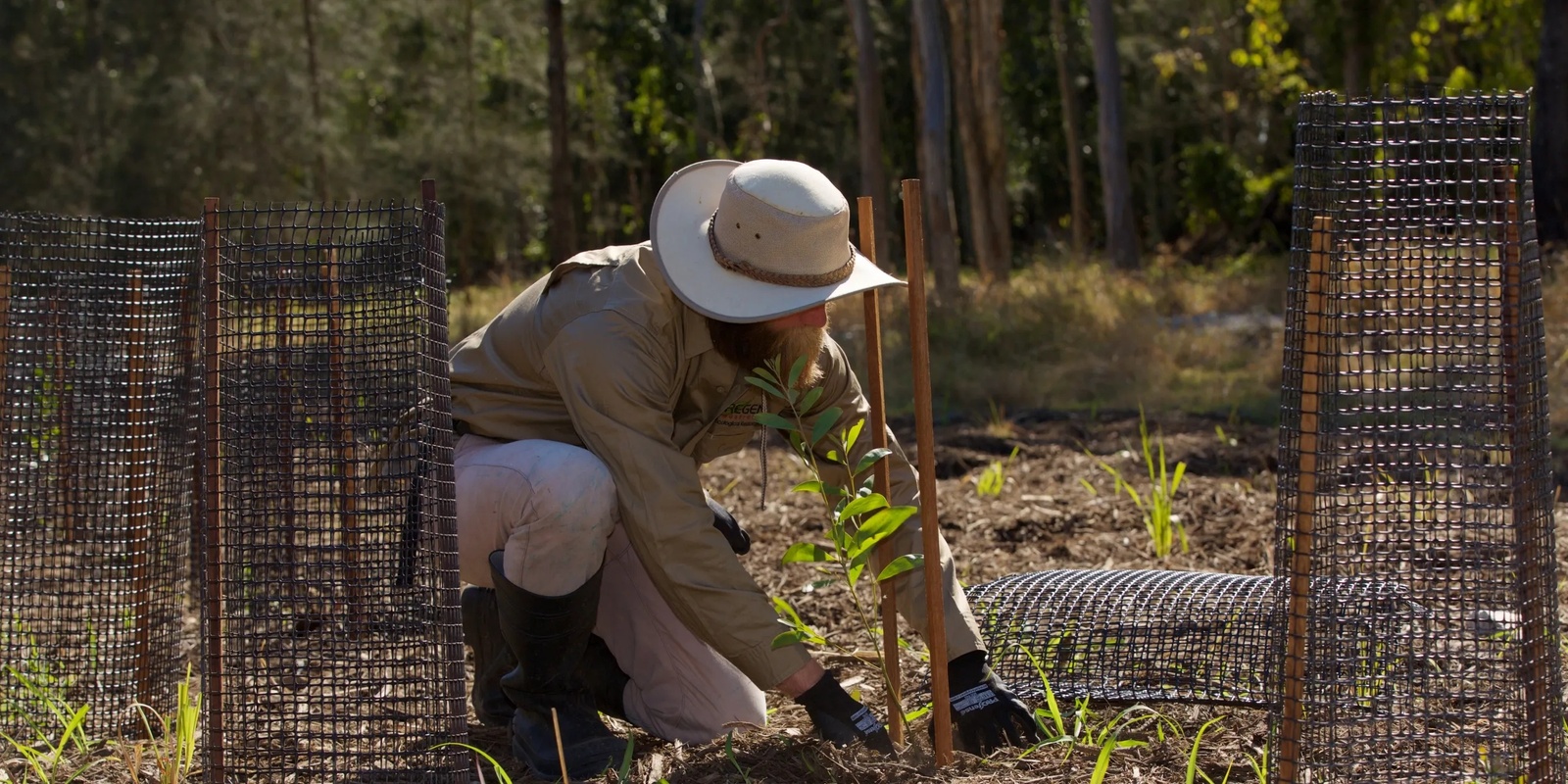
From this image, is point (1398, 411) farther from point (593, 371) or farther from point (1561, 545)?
point (1561, 545)

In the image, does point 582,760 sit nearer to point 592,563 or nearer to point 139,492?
point 592,563

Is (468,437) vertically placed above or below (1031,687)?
above

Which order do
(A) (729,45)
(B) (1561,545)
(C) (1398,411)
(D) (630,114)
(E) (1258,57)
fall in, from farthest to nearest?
(D) (630,114), (A) (729,45), (E) (1258,57), (B) (1561,545), (C) (1398,411)

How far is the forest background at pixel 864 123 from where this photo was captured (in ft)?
38.7

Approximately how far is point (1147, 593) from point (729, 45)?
23.7 meters

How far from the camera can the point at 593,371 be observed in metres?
2.84

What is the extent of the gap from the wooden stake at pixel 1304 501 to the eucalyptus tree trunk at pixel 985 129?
12.1 metres

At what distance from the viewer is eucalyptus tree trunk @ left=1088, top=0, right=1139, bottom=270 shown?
1559 centimetres

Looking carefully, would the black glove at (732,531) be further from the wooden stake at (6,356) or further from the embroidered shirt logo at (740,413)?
the wooden stake at (6,356)

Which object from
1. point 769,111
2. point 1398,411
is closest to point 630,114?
point 769,111

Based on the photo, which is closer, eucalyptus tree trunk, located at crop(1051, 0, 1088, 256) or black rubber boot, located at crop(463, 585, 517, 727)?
black rubber boot, located at crop(463, 585, 517, 727)

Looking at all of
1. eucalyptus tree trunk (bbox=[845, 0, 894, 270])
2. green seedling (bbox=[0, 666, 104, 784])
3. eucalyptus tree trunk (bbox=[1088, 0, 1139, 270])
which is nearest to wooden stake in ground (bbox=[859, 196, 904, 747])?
green seedling (bbox=[0, 666, 104, 784])

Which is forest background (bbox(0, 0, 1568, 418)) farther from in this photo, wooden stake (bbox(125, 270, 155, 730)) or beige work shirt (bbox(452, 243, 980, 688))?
wooden stake (bbox(125, 270, 155, 730))

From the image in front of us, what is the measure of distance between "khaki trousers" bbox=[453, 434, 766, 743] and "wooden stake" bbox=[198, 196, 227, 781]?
50 centimetres
